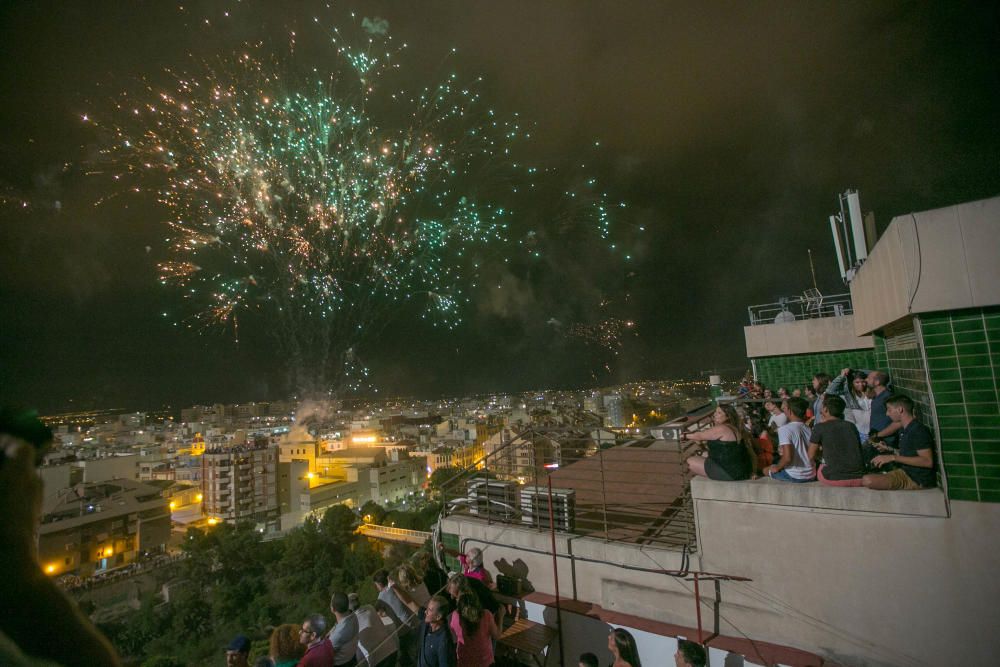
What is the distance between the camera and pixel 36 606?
1198mm

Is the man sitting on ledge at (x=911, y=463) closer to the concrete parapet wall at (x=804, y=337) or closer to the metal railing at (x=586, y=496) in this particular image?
the metal railing at (x=586, y=496)

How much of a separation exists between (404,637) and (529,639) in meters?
1.41

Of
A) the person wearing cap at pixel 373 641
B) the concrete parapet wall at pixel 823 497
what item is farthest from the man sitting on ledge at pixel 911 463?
the person wearing cap at pixel 373 641

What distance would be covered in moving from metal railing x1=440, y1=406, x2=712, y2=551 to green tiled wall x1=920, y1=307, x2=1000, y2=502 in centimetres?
227

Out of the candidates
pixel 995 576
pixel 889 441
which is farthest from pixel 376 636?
pixel 889 441

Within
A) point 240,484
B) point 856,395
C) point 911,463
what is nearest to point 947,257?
point 911,463

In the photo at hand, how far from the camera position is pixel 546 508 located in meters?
6.62

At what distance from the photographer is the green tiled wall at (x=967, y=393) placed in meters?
3.81

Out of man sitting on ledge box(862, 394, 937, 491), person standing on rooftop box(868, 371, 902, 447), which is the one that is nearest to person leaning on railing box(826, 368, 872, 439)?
person standing on rooftop box(868, 371, 902, 447)

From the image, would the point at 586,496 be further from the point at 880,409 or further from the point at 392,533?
the point at 392,533

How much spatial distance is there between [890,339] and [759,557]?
379 centimetres

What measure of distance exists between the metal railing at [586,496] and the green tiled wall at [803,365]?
6.75 m

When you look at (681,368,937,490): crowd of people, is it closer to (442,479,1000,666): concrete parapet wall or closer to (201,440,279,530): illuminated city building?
(442,479,1000,666): concrete parapet wall

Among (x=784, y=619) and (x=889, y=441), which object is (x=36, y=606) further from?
(x=889, y=441)
